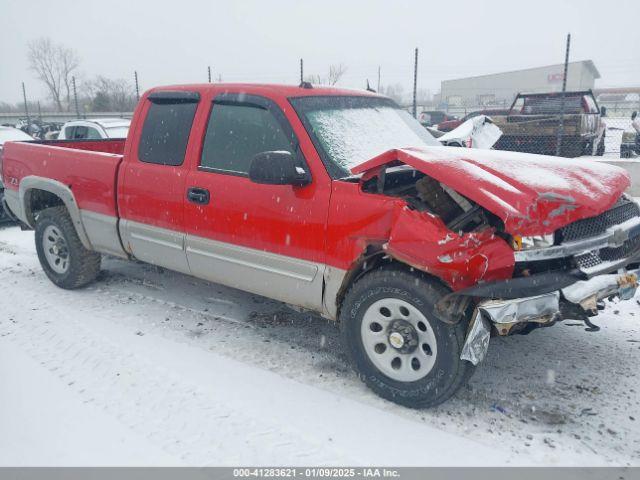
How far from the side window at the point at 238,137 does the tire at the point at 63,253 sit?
1957mm

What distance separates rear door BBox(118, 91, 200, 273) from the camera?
4.11 meters

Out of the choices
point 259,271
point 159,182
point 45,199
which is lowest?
point 259,271

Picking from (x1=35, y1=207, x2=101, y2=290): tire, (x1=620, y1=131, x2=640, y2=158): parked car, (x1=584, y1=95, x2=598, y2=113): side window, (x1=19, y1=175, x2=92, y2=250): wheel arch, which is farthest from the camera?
(x1=584, y1=95, x2=598, y2=113): side window

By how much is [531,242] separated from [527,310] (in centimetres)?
39

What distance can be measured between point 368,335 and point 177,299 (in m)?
2.42

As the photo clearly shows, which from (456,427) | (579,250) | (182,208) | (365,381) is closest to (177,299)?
(182,208)

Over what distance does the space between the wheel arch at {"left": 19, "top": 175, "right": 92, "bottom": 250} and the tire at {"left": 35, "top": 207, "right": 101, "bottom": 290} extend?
0.11 m

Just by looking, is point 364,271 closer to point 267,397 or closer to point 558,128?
point 267,397

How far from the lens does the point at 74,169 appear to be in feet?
15.8

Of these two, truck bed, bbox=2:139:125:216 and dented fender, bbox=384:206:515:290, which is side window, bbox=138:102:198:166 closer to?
truck bed, bbox=2:139:125:216

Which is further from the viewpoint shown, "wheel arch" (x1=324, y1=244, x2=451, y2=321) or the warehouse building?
the warehouse building

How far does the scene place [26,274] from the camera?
573 cm

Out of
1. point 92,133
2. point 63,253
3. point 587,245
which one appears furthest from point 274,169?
point 92,133

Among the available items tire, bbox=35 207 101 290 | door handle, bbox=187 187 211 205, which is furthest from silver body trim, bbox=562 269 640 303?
tire, bbox=35 207 101 290
